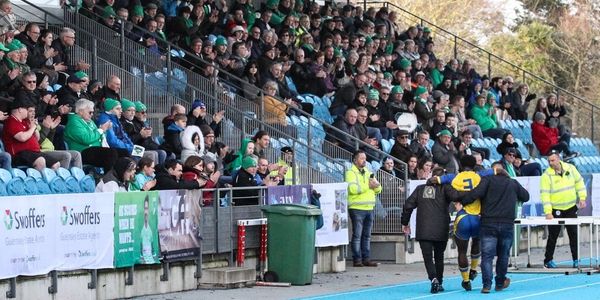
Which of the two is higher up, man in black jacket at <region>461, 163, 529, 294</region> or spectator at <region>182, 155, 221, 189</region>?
spectator at <region>182, 155, 221, 189</region>

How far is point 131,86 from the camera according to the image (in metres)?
25.1

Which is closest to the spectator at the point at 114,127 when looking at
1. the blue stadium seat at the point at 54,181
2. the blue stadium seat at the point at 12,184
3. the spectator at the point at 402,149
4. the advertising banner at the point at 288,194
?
the blue stadium seat at the point at 54,181

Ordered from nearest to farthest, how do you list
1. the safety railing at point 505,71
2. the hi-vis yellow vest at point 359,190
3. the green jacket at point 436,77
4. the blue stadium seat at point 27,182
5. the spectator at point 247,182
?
1. the blue stadium seat at point 27,182
2. the spectator at point 247,182
3. the hi-vis yellow vest at point 359,190
4. the green jacket at point 436,77
5. the safety railing at point 505,71

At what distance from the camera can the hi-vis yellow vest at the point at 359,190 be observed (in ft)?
81.0

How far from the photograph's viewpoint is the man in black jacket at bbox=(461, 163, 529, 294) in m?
20.2

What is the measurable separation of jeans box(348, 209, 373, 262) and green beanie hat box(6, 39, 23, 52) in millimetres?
6204

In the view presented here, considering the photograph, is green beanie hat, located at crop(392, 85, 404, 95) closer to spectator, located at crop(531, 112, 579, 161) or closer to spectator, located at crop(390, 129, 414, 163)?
spectator, located at crop(390, 129, 414, 163)

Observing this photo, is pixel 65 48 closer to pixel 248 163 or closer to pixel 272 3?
pixel 248 163

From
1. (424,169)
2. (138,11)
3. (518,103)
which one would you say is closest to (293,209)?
(424,169)

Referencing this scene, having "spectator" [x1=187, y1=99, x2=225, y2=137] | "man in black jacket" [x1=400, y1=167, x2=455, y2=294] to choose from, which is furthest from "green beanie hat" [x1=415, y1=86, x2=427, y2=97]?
"man in black jacket" [x1=400, y1=167, x2=455, y2=294]

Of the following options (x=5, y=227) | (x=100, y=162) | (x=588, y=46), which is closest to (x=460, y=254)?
(x=100, y=162)

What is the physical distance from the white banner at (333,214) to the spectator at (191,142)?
2.00 metres

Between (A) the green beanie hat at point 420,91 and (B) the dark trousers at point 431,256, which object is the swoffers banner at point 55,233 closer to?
(B) the dark trousers at point 431,256

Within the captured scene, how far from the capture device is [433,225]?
67.1ft
